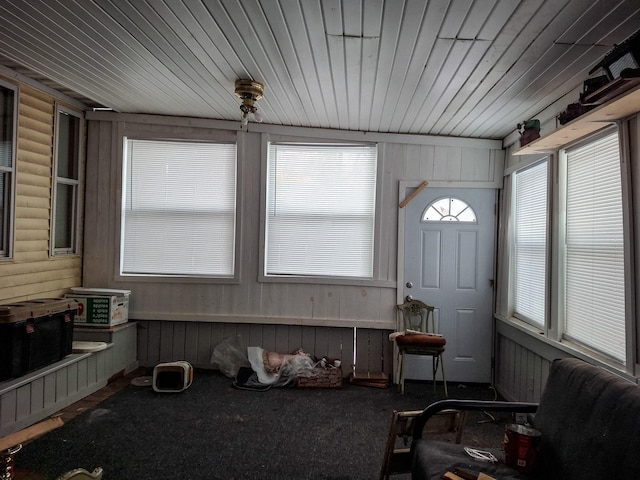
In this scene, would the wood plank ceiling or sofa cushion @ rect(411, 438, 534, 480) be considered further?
the wood plank ceiling

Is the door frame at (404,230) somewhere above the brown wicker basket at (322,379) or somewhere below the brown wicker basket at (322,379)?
above

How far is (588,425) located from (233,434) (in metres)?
2.22

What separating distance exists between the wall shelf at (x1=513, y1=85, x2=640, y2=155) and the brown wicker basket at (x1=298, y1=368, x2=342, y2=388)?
8.39 ft

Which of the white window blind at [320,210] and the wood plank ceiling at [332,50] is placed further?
the white window blind at [320,210]

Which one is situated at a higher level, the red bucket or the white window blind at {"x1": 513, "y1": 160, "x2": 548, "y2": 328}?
the white window blind at {"x1": 513, "y1": 160, "x2": 548, "y2": 328}

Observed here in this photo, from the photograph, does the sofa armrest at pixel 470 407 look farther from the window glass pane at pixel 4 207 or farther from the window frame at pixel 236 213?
the window glass pane at pixel 4 207

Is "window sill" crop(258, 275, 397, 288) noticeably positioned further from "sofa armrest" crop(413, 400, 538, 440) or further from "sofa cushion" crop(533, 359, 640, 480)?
"sofa cushion" crop(533, 359, 640, 480)

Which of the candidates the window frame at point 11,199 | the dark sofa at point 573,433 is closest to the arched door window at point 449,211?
the dark sofa at point 573,433

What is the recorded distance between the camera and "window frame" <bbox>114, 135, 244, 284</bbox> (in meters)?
4.26

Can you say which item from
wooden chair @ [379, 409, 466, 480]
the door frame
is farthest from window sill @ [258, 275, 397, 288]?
wooden chair @ [379, 409, 466, 480]

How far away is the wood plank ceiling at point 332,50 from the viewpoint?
1990 mm

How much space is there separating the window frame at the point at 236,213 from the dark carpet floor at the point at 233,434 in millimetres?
1069

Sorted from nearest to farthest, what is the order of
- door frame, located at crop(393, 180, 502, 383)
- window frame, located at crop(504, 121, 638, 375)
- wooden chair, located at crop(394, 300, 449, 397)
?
window frame, located at crop(504, 121, 638, 375), wooden chair, located at crop(394, 300, 449, 397), door frame, located at crop(393, 180, 502, 383)

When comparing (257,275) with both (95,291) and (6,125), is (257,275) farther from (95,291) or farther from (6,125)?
(6,125)
